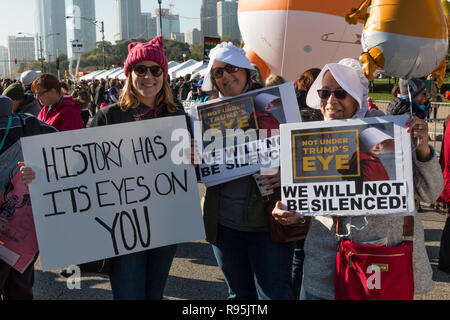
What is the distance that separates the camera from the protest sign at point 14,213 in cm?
286

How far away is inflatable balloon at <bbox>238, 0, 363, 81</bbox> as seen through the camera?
712 cm

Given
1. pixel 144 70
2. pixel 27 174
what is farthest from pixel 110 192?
pixel 144 70

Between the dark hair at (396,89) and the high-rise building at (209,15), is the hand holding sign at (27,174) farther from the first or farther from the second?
the high-rise building at (209,15)

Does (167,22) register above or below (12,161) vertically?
above

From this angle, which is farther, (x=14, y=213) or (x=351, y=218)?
(x=14, y=213)

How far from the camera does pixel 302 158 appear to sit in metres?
2.35

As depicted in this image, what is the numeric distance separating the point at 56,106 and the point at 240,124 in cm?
280

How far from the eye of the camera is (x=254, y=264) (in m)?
2.76

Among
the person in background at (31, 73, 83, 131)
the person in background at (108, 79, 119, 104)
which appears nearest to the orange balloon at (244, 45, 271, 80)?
the person in background at (31, 73, 83, 131)

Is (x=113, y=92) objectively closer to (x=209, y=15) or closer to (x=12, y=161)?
(x=12, y=161)

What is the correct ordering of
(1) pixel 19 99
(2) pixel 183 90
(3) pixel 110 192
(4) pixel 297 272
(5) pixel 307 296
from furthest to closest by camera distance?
(2) pixel 183 90 < (1) pixel 19 99 < (4) pixel 297 272 < (3) pixel 110 192 < (5) pixel 307 296

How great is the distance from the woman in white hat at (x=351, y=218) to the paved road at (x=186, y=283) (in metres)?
1.95
